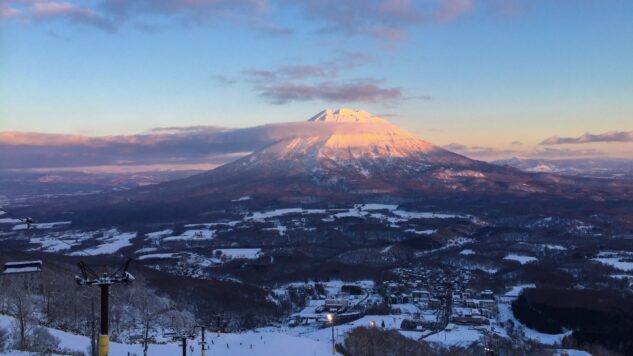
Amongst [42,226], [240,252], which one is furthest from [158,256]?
[42,226]

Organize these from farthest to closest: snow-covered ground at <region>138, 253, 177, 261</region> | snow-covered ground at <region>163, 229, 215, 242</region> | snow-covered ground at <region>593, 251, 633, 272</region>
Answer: snow-covered ground at <region>163, 229, 215, 242</region> → snow-covered ground at <region>138, 253, 177, 261</region> → snow-covered ground at <region>593, 251, 633, 272</region>

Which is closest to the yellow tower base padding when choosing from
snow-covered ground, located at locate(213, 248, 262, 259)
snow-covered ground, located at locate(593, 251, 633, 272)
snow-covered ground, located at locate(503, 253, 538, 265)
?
snow-covered ground, located at locate(593, 251, 633, 272)

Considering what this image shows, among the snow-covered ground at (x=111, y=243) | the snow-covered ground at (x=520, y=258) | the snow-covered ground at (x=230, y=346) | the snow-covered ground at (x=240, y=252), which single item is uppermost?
the snow-covered ground at (x=230, y=346)

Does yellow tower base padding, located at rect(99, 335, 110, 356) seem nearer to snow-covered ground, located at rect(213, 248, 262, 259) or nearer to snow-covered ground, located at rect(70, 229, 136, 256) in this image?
snow-covered ground, located at rect(213, 248, 262, 259)

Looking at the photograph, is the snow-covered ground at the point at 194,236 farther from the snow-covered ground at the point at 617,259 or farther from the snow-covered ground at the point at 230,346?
the snow-covered ground at the point at 230,346

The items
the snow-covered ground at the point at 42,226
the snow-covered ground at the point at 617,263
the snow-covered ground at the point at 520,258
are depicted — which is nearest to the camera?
the snow-covered ground at the point at 617,263

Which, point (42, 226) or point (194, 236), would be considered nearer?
point (194, 236)

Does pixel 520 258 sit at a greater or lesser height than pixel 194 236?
greater

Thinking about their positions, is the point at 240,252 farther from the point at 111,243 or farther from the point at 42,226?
the point at 42,226

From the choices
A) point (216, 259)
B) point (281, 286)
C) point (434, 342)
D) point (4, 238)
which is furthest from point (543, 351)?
point (4, 238)

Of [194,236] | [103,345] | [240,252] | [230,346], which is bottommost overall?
[240,252]

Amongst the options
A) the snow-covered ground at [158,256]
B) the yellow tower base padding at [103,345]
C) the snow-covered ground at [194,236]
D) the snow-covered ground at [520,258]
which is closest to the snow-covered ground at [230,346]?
the yellow tower base padding at [103,345]
